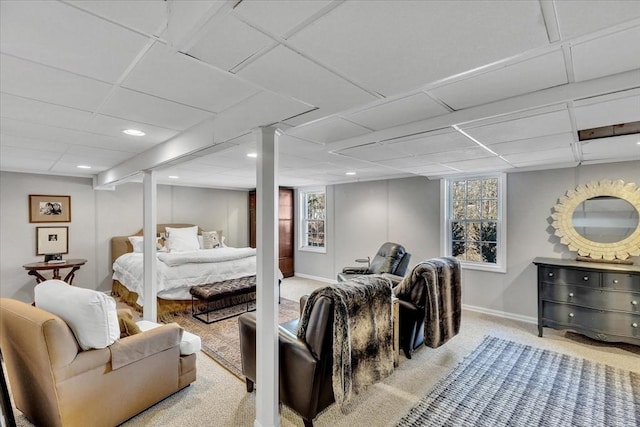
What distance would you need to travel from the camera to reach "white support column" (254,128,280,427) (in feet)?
6.82

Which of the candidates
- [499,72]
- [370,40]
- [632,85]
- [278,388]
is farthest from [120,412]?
[632,85]

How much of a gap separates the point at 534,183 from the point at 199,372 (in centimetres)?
480

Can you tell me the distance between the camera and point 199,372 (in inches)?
116

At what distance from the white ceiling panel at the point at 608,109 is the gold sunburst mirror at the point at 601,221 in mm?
2107

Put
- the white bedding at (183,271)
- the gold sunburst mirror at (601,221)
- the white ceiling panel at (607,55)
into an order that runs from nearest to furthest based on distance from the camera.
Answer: the white ceiling panel at (607,55) → the gold sunburst mirror at (601,221) → the white bedding at (183,271)

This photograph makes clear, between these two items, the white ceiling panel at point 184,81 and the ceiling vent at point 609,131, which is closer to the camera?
the white ceiling panel at point 184,81

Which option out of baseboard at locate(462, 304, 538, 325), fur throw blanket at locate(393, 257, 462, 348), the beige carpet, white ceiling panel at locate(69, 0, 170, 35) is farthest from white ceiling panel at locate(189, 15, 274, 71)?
baseboard at locate(462, 304, 538, 325)

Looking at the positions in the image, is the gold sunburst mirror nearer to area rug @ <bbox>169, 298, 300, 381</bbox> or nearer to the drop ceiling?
the drop ceiling

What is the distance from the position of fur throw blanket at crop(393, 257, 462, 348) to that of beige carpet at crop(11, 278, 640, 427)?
0.30 meters

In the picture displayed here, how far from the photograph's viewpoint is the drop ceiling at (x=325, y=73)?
3.46 ft

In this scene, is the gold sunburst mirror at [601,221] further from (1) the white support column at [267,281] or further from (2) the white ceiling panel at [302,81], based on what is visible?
(1) the white support column at [267,281]

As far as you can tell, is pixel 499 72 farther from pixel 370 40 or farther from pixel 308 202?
pixel 308 202

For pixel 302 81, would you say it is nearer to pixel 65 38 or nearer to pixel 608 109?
pixel 65 38

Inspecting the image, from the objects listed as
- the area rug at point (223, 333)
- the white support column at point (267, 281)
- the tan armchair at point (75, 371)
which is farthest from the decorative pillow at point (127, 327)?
the white support column at point (267, 281)
